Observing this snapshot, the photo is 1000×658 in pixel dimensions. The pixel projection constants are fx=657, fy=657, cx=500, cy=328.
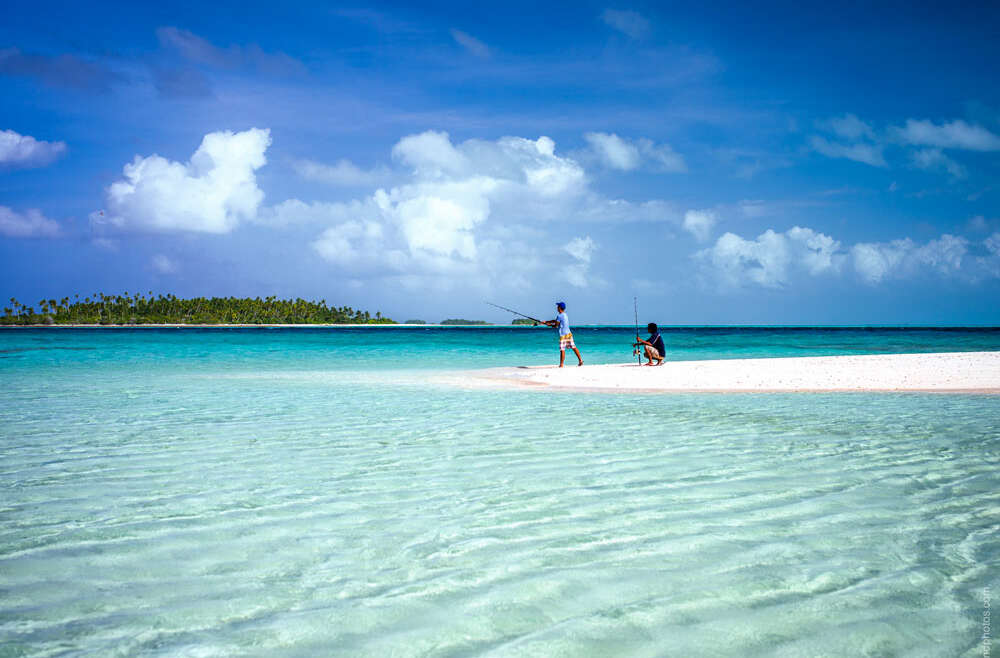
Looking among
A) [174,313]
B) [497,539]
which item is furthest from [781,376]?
[174,313]

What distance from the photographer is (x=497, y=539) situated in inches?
179

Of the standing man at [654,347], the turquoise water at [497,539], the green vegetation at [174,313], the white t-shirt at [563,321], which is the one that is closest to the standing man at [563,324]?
the white t-shirt at [563,321]

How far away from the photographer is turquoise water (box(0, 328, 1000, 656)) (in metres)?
3.20

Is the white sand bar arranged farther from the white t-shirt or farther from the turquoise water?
the turquoise water

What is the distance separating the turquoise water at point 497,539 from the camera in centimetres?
320

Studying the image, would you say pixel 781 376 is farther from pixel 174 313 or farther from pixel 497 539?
pixel 174 313

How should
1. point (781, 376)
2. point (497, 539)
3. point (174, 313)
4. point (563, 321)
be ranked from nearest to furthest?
point (497, 539)
point (781, 376)
point (563, 321)
point (174, 313)

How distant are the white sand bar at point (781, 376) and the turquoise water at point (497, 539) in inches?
284

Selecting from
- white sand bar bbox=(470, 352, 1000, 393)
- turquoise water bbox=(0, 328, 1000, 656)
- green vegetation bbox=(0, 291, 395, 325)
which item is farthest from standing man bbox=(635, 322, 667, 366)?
green vegetation bbox=(0, 291, 395, 325)

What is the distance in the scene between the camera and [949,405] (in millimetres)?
12742

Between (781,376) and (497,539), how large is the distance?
16.8 m

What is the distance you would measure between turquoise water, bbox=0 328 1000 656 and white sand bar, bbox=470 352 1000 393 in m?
7.22

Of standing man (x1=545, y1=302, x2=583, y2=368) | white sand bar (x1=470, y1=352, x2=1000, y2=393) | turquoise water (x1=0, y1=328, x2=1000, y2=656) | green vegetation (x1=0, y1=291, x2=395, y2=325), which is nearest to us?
turquoise water (x1=0, y1=328, x2=1000, y2=656)

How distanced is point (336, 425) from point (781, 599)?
7713 mm
